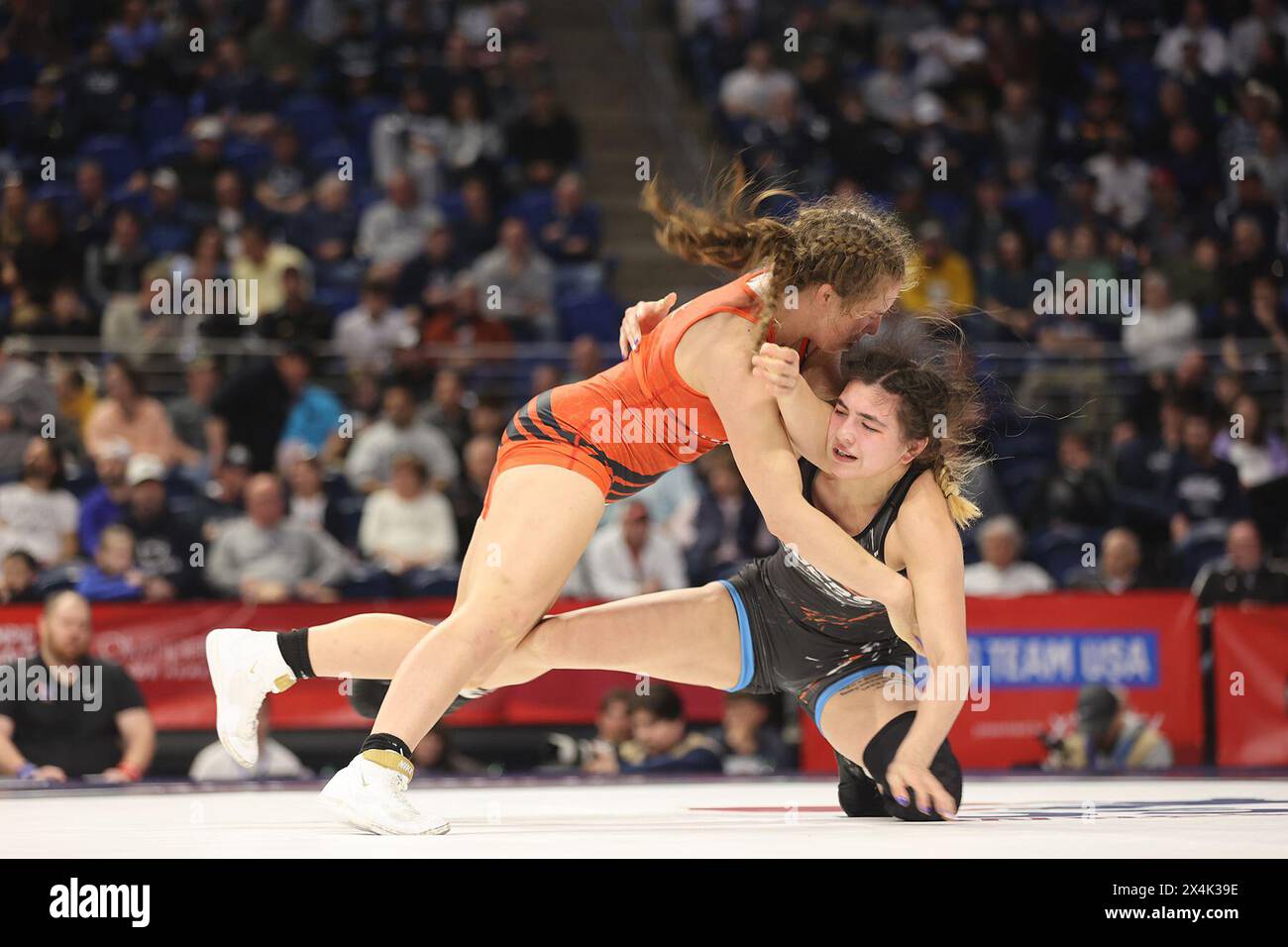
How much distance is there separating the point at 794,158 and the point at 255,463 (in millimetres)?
4420

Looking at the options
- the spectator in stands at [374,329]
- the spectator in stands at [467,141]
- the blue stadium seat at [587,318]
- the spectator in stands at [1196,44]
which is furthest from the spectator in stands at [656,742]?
the spectator in stands at [1196,44]

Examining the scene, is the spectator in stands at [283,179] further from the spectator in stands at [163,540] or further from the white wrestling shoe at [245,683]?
the white wrestling shoe at [245,683]

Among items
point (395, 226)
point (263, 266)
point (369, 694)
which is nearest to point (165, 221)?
point (263, 266)

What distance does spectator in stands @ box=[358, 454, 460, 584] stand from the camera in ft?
25.0

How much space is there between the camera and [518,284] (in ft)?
31.1

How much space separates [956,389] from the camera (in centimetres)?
363

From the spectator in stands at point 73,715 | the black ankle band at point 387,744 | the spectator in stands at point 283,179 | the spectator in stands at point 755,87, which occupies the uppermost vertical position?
the spectator in stands at point 755,87

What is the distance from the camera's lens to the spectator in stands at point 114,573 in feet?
22.7

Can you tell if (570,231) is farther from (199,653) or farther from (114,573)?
(199,653)

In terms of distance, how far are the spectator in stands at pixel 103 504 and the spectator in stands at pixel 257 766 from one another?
62.7 inches

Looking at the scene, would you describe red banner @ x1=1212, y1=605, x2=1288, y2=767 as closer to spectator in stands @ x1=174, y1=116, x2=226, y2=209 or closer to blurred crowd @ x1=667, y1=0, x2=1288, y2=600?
blurred crowd @ x1=667, y1=0, x2=1288, y2=600

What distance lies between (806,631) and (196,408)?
544cm

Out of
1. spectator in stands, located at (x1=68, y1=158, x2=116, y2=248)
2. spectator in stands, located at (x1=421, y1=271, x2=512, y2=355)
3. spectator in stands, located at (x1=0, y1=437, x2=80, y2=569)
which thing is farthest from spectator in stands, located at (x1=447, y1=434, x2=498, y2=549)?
spectator in stands, located at (x1=68, y1=158, x2=116, y2=248)
